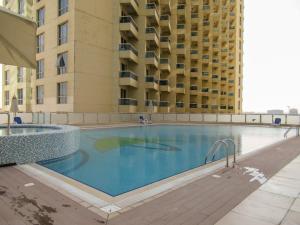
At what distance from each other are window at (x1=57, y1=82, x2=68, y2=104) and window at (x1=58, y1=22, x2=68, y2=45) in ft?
17.6

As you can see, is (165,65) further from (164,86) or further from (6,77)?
(6,77)

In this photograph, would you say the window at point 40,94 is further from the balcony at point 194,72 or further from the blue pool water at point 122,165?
the balcony at point 194,72

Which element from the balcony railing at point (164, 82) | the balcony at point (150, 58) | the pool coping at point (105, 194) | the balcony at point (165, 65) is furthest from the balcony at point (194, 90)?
the pool coping at point (105, 194)

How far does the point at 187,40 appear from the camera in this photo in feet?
161

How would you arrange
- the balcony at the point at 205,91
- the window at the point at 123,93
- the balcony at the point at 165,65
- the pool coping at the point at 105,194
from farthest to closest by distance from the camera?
the balcony at the point at 205,91 → the balcony at the point at 165,65 → the window at the point at 123,93 → the pool coping at the point at 105,194

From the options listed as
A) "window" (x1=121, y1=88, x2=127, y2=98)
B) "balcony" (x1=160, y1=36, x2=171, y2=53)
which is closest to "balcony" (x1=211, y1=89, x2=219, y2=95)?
"balcony" (x1=160, y1=36, x2=171, y2=53)

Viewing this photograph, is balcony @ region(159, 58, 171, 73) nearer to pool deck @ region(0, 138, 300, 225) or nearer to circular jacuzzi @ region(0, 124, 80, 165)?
circular jacuzzi @ region(0, 124, 80, 165)

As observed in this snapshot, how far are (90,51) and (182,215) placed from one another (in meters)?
26.6

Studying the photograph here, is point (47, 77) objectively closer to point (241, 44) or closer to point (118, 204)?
point (118, 204)

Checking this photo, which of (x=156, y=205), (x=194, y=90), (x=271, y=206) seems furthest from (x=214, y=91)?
(x=156, y=205)

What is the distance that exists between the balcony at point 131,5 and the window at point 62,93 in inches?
572

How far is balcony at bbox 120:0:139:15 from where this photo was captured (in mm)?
31087

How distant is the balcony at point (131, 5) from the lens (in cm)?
3109

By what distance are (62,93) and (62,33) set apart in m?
7.66
